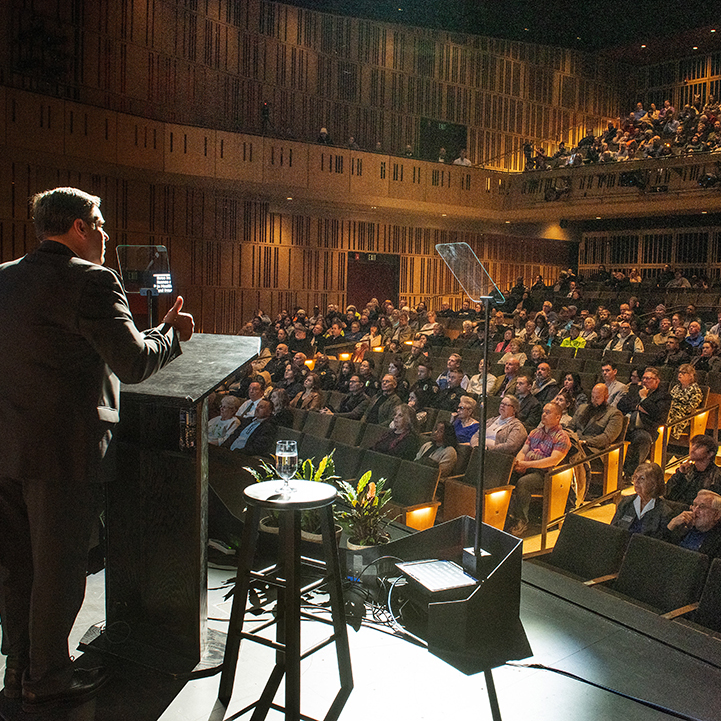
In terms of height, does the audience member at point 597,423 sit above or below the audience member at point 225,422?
above

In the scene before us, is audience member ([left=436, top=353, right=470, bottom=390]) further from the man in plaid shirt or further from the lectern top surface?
the lectern top surface

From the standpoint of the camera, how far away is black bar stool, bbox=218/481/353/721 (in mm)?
1394

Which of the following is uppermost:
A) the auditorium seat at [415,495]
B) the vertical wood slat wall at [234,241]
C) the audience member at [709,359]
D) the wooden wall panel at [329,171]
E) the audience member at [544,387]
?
the wooden wall panel at [329,171]

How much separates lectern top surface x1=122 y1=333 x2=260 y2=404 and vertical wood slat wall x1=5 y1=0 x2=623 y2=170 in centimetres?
856

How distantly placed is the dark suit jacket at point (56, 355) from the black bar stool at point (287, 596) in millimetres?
364

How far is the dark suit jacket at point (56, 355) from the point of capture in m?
1.38

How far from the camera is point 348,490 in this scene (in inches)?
86.3

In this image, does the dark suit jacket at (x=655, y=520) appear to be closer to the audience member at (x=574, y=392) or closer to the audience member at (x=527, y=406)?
the audience member at (x=527, y=406)

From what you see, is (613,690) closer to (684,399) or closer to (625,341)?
(684,399)

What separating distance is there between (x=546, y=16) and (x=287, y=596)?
44.8ft

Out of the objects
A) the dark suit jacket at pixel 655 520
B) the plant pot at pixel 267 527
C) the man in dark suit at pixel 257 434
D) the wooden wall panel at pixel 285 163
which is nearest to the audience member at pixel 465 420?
the man in dark suit at pixel 257 434

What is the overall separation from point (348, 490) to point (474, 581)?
467 millimetres

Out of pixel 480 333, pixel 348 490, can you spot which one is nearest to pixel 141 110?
pixel 480 333

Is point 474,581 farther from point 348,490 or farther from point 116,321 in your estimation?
point 116,321
